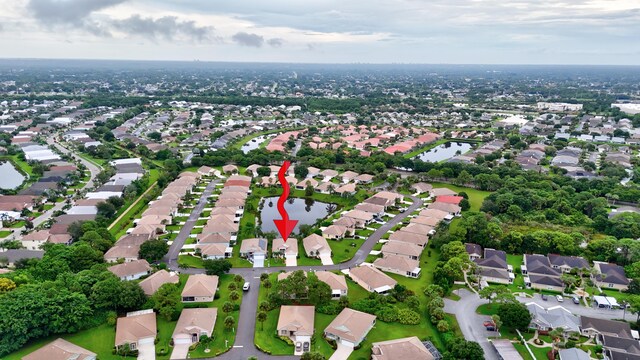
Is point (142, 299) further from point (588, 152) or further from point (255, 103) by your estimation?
point (255, 103)

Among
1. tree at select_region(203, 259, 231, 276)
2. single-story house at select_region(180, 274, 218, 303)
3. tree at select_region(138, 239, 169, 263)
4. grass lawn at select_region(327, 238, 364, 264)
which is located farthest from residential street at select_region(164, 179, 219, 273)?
grass lawn at select_region(327, 238, 364, 264)

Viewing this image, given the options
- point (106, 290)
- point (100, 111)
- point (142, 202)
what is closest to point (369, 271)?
point (106, 290)

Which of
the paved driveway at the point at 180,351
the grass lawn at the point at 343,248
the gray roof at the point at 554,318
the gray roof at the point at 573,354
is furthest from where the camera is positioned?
the grass lawn at the point at 343,248

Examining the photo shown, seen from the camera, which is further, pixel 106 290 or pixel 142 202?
pixel 142 202

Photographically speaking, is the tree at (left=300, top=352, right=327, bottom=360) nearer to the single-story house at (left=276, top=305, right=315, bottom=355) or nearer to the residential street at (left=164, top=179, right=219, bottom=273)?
the single-story house at (left=276, top=305, right=315, bottom=355)

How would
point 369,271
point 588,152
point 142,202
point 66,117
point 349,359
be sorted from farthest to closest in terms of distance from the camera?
point 66,117 → point 588,152 → point 142,202 → point 369,271 → point 349,359

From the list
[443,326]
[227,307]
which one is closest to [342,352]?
[443,326]

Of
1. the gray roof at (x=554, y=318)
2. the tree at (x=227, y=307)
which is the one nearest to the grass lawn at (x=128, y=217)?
the tree at (x=227, y=307)

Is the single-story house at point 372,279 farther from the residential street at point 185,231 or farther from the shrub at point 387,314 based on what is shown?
the residential street at point 185,231
